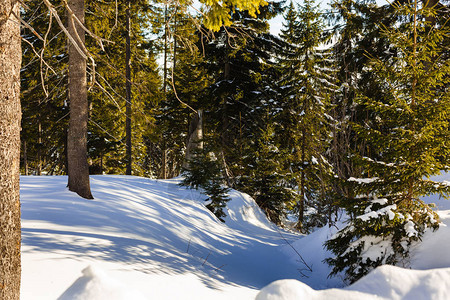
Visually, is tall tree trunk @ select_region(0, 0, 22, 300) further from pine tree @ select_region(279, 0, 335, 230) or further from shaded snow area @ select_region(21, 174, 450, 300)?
pine tree @ select_region(279, 0, 335, 230)

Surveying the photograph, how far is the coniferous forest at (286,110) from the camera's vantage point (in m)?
5.71

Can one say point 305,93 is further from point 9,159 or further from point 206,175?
point 9,159

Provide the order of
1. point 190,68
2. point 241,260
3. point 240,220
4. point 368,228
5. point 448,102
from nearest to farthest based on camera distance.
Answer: point 448,102 → point 368,228 → point 241,260 → point 240,220 → point 190,68

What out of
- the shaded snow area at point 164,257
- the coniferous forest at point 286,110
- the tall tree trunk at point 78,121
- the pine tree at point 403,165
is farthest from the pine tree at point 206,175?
the pine tree at point 403,165

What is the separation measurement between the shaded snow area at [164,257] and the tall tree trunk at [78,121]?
0.37 metres

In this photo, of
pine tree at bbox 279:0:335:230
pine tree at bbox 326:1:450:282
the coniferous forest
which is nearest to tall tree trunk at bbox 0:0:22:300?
the coniferous forest

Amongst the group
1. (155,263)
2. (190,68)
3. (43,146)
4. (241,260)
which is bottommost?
(241,260)

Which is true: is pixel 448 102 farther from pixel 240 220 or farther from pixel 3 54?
pixel 240 220

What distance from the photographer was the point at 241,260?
737 cm

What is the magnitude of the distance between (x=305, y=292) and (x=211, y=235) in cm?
595

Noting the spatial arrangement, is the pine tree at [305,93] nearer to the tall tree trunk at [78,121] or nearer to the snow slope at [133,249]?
the snow slope at [133,249]

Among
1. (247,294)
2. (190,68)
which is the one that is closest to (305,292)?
(247,294)

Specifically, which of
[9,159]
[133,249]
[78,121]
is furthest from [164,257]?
[78,121]

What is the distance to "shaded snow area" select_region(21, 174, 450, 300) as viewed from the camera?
278 centimetres
